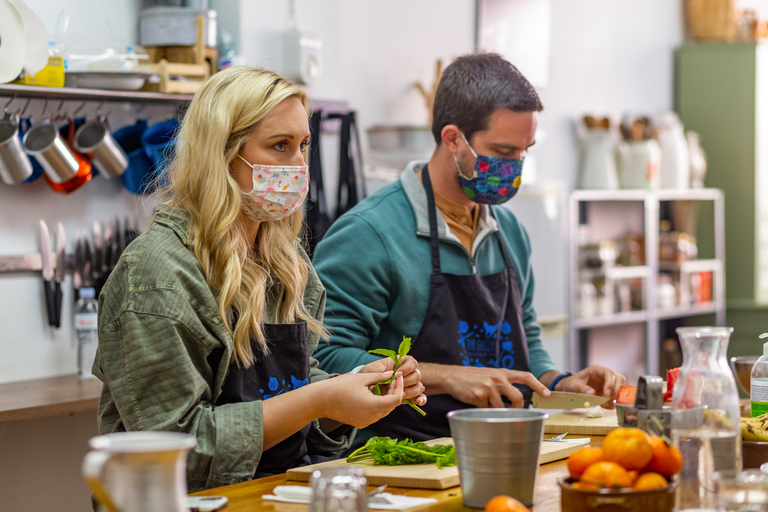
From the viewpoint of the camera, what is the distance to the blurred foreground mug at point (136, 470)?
850 mm

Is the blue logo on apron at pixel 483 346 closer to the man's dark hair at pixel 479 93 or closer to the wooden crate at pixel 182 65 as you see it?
the man's dark hair at pixel 479 93

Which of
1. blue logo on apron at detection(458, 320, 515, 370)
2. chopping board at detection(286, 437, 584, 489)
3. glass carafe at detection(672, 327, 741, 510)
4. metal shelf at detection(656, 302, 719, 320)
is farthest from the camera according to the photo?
metal shelf at detection(656, 302, 719, 320)

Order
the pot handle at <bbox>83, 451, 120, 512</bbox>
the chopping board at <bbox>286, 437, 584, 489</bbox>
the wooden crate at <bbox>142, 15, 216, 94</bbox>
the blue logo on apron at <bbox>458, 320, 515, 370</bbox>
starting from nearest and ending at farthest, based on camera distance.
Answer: the pot handle at <bbox>83, 451, 120, 512</bbox>
the chopping board at <bbox>286, 437, 584, 489</bbox>
the blue logo on apron at <bbox>458, 320, 515, 370</bbox>
the wooden crate at <bbox>142, 15, 216, 94</bbox>

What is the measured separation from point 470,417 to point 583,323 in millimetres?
3640

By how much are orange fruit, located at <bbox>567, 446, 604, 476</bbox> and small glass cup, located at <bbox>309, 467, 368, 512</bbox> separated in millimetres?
295

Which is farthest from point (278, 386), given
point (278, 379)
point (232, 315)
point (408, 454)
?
point (408, 454)

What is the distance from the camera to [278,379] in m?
1.66

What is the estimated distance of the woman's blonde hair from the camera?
160cm

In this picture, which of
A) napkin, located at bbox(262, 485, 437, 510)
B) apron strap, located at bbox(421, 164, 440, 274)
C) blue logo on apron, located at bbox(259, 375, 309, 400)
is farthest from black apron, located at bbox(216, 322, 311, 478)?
apron strap, located at bbox(421, 164, 440, 274)

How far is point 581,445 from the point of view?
5.34 ft

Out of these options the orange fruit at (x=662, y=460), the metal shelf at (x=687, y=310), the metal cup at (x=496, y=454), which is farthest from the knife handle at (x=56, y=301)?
the metal shelf at (x=687, y=310)

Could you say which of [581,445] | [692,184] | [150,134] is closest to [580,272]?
[692,184]

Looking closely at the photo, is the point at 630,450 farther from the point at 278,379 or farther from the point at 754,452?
the point at 278,379

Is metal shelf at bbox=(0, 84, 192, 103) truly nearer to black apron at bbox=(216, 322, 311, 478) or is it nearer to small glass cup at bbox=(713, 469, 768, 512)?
black apron at bbox=(216, 322, 311, 478)
